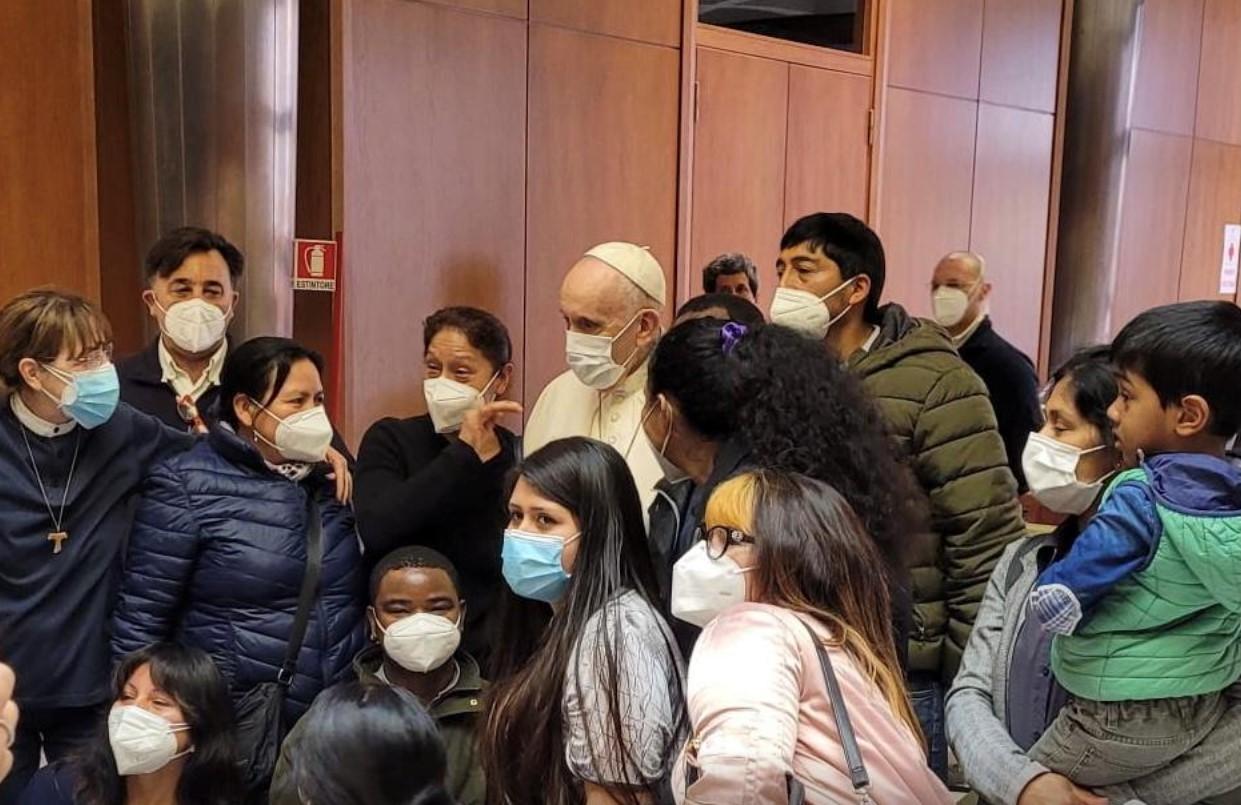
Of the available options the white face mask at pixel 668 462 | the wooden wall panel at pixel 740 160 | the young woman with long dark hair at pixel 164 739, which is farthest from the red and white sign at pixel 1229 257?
the young woman with long dark hair at pixel 164 739

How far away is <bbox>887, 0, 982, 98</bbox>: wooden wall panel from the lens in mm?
5205

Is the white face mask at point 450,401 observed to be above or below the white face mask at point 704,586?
above

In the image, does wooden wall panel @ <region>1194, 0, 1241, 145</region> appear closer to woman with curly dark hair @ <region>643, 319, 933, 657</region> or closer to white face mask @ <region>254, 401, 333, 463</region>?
woman with curly dark hair @ <region>643, 319, 933, 657</region>

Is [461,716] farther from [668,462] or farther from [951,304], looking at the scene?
[951,304]

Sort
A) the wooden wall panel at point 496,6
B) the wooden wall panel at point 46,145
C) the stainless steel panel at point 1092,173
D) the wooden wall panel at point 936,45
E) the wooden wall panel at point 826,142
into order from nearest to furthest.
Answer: the wooden wall panel at point 46,145 < the wooden wall panel at point 496,6 < the wooden wall panel at point 826,142 < the wooden wall panel at point 936,45 < the stainless steel panel at point 1092,173

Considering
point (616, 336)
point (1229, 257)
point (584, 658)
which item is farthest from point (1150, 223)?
point (584, 658)

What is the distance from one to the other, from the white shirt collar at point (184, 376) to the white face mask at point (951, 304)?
107 inches

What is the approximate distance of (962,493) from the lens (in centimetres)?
203

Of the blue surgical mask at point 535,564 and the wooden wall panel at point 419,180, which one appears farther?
the wooden wall panel at point 419,180

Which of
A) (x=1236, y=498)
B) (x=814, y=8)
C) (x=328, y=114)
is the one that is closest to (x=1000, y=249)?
(x=814, y=8)

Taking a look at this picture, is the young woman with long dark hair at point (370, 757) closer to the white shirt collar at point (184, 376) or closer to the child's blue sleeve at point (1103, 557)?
the child's blue sleeve at point (1103, 557)

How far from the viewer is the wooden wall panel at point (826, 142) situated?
4.89 metres

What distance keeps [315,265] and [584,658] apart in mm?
2180

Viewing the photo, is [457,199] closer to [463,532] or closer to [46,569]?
[463,532]
